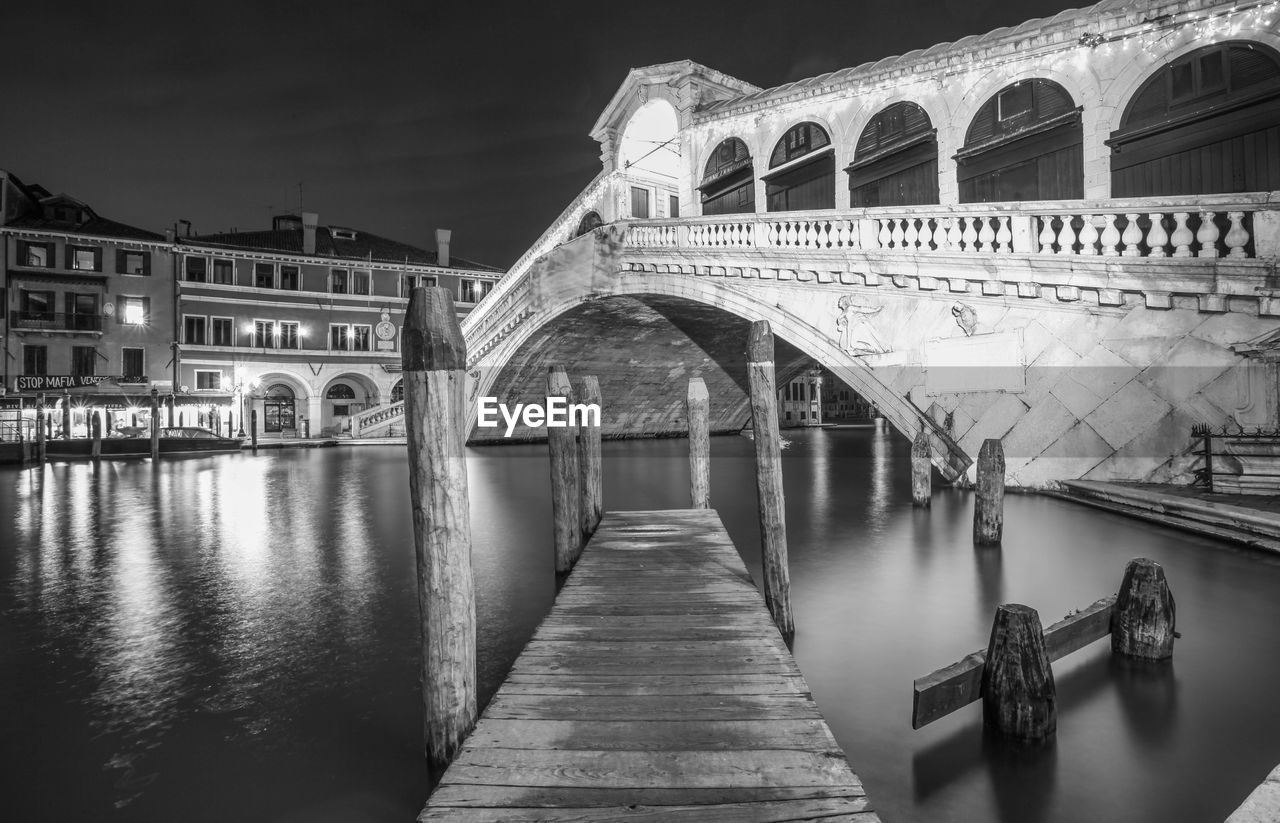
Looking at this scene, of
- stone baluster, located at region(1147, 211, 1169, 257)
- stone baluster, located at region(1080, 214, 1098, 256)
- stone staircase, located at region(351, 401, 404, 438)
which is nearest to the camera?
stone baluster, located at region(1147, 211, 1169, 257)

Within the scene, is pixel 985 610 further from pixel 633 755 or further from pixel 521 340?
pixel 521 340

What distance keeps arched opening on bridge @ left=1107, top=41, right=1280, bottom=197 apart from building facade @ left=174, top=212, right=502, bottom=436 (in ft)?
74.0

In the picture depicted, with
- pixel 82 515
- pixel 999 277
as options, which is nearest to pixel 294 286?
pixel 82 515

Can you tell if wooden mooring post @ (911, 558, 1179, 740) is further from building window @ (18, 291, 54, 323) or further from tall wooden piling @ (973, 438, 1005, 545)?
building window @ (18, 291, 54, 323)

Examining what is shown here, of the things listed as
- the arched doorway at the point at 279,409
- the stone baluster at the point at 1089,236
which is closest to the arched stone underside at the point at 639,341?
the stone baluster at the point at 1089,236

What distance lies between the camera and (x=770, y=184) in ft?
51.4

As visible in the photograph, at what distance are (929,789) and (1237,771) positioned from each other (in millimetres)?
1406

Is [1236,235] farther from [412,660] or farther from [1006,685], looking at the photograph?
[412,660]

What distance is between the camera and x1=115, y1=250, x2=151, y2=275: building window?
24797mm

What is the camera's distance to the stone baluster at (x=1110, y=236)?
8.10 m

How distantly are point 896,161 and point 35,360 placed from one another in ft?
91.8

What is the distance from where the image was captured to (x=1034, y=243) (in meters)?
8.66

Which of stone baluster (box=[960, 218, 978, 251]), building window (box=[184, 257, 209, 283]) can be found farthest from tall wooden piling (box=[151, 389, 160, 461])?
stone baluster (box=[960, 218, 978, 251])

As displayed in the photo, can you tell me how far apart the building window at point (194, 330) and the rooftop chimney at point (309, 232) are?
4703 millimetres
